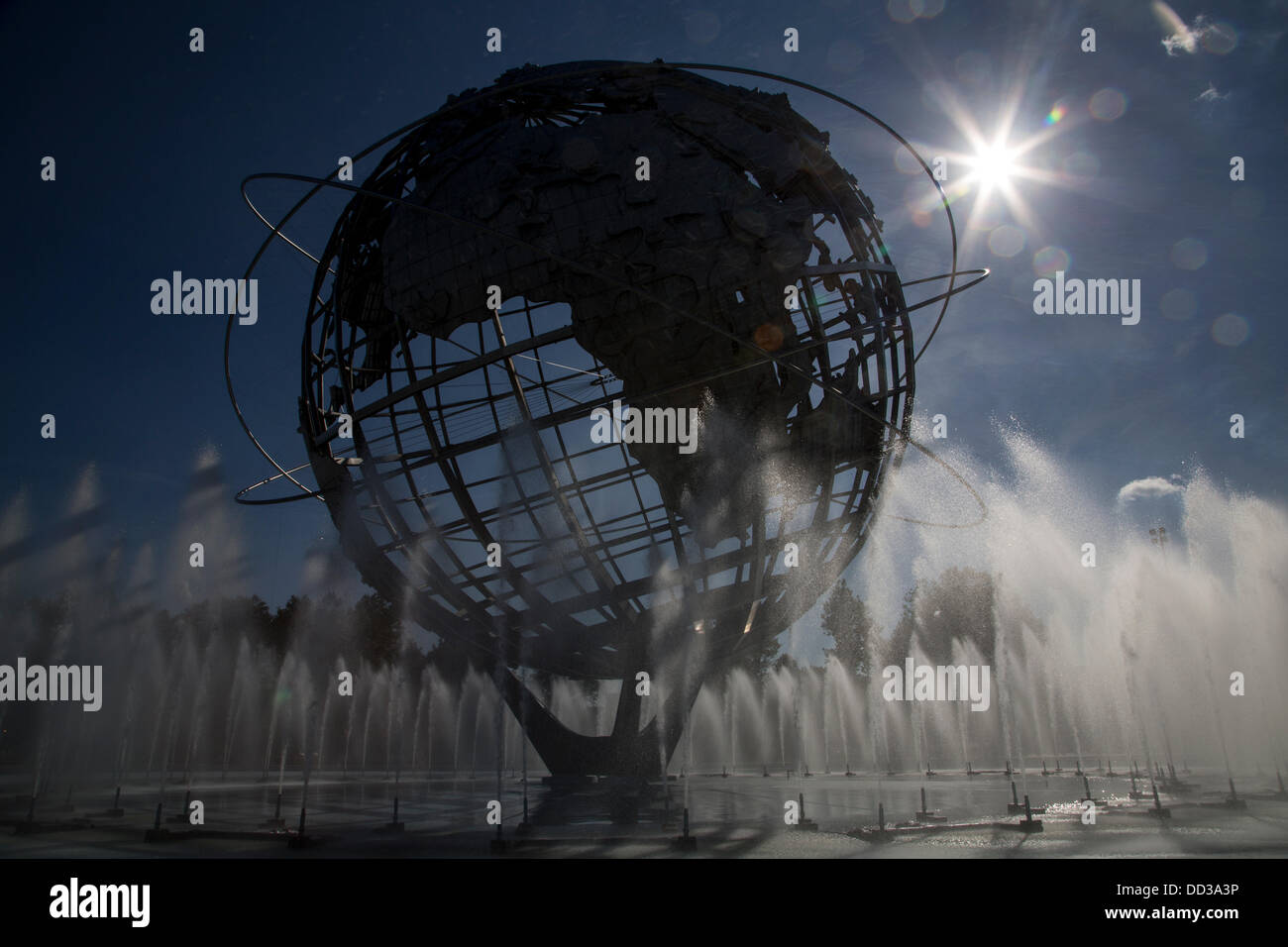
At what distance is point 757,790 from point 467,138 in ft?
39.0

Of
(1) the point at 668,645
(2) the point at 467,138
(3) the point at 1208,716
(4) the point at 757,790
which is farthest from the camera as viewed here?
(3) the point at 1208,716

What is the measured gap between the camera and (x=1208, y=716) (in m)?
17.2

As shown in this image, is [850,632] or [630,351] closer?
[630,351]

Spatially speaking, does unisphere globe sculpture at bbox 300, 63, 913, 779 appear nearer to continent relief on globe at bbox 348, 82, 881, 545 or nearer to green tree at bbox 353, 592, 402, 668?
continent relief on globe at bbox 348, 82, 881, 545

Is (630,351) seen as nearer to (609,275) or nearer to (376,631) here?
(609,275)

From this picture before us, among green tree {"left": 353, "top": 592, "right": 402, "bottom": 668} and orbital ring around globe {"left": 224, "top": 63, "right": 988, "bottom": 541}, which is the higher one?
orbital ring around globe {"left": 224, "top": 63, "right": 988, "bottom": 541}

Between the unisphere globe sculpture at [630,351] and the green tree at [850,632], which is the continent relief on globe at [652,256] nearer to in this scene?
the unisphere globe sculpture at [630,351]

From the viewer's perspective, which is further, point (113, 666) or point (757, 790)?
point (113, 666)

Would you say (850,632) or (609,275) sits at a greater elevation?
(609,275)

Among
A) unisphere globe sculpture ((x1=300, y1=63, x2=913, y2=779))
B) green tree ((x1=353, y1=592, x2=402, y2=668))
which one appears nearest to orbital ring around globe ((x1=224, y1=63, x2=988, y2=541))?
unisphere globe sculpture ((x1=300, y1=63, x2=913, y2=779))

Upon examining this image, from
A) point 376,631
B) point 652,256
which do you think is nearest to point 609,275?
point 652,256
